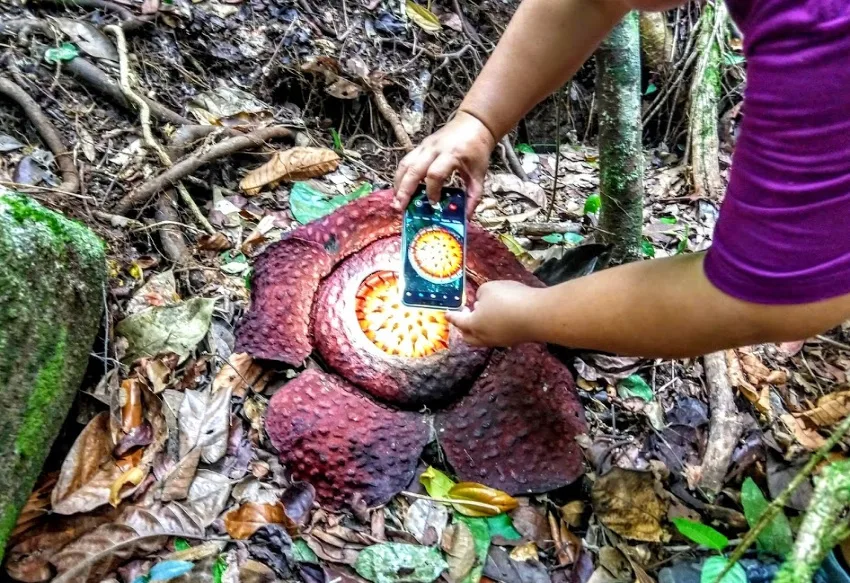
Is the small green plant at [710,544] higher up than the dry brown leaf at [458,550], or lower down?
higher up

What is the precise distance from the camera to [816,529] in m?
0.83

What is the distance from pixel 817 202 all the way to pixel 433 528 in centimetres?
114

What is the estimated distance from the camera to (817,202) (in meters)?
0.83

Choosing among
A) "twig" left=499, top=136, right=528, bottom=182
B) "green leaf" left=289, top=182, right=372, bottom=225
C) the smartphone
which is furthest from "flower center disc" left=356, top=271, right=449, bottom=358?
"twig" left=499, top=136, right=528, bottom=182

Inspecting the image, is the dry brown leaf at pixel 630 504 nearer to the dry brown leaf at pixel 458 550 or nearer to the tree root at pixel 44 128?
the dry brown leaf at pixel 458 550

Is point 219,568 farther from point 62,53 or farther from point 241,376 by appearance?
point 62,53

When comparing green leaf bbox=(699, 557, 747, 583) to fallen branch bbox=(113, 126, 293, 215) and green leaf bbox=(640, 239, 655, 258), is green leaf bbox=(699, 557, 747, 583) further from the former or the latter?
fallen branch bbox=(113, 126, 293, 215)

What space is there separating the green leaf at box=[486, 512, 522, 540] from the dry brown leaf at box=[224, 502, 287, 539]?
504mm

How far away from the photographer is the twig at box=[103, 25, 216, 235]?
2273 mm

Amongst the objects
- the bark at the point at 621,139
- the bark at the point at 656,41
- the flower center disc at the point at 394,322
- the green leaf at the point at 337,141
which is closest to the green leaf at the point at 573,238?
the bark at the point at 621,139

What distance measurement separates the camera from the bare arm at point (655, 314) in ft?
3.09

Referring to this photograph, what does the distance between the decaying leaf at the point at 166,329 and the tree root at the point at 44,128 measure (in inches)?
25.7

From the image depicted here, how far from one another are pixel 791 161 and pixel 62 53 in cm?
257

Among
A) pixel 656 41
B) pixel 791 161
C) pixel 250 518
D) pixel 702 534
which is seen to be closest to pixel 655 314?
pixel 791 161
